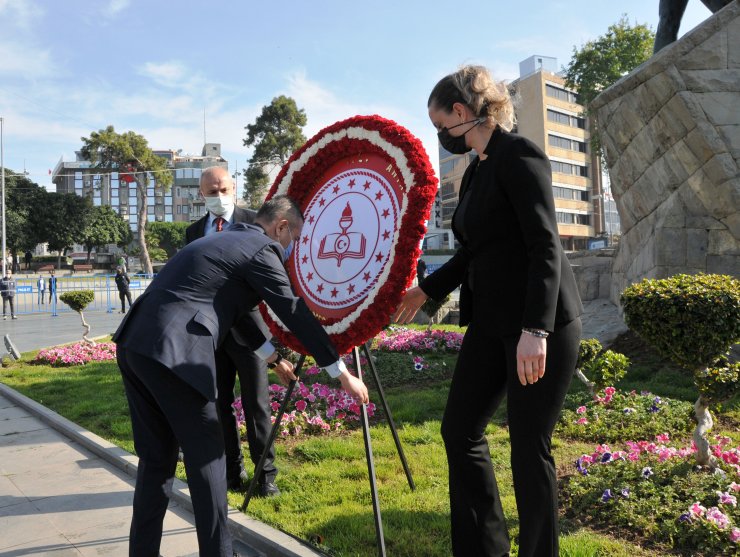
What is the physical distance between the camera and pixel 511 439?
2.23 metres

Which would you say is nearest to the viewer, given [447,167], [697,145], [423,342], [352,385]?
[352,385]

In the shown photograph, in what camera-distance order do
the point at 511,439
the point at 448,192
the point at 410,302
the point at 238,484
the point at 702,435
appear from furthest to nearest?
the point at 448,192 → the point at 238,484 → the point at 702,435 → the point at 410,302 → the point at 511,439

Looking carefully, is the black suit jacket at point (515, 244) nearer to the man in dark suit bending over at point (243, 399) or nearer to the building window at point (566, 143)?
the man in dark suit bending over at point (243, 399)

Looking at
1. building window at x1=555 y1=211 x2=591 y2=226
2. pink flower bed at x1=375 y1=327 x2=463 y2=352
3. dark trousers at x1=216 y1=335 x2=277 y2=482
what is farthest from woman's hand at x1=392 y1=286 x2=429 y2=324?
building window at x1=555 y1=211 x2=591 y2=226

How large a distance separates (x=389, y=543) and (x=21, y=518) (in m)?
2.36

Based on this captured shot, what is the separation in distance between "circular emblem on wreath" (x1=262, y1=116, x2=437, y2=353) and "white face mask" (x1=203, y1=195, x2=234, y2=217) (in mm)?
667

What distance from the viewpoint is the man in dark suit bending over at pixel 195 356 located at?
7.89ft

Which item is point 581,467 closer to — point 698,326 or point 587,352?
point 698,326

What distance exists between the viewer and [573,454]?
418 centimetres

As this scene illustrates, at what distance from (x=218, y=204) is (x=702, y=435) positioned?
3355 millimetres

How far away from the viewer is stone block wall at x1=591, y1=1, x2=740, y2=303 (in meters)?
6.75

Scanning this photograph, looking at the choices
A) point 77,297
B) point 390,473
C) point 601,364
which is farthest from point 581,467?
point 77,297

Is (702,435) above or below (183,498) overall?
above

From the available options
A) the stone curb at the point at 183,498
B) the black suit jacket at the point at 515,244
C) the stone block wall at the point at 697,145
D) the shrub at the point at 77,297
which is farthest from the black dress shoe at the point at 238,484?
the shrub at the point at 77,297
